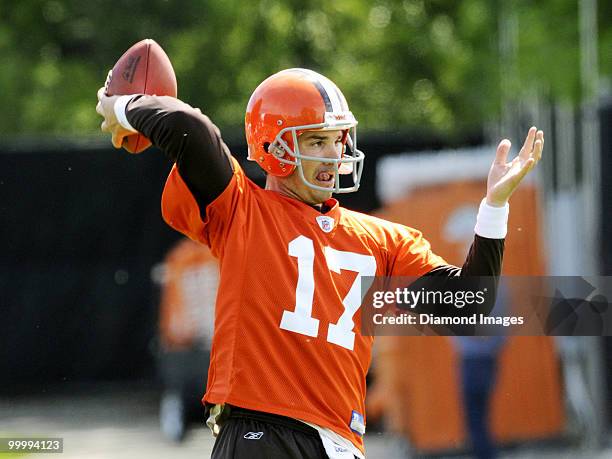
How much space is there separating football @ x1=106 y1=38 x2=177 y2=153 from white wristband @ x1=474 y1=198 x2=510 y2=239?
1.13m

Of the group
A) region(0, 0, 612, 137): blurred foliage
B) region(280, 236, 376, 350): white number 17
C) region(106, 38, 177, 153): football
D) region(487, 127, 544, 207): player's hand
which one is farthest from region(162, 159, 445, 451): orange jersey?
region(0, 0, 612, 137): blurred foliage

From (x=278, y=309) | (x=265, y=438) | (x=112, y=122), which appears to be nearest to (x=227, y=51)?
(x=112, y=122)

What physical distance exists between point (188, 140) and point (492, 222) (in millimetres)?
1042

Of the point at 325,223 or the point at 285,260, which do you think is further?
the point at 325,223

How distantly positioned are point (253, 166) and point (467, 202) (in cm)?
157

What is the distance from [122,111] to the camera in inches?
144

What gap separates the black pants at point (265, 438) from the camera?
→ 11.7ft

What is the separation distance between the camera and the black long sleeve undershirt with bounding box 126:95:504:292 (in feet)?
11.5

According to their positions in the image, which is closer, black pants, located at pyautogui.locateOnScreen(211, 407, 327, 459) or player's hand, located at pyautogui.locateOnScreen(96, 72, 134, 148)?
black pants, located at pyautogui.locateOnScreen(211, 407, 327, 459)

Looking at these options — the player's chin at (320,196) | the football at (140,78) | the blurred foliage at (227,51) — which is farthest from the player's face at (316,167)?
the blurred foliage at (227,51)

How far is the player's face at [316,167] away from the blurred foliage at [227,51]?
10264mm

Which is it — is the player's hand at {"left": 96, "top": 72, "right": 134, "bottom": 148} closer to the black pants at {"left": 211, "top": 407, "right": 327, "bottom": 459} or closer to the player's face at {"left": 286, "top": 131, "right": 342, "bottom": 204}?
the player's face at {"left": 286, "top": 131, "right": 342, "bottom": 204}

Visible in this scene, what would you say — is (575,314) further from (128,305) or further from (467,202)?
(128,305)

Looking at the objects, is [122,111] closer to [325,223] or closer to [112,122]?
[112,122]
